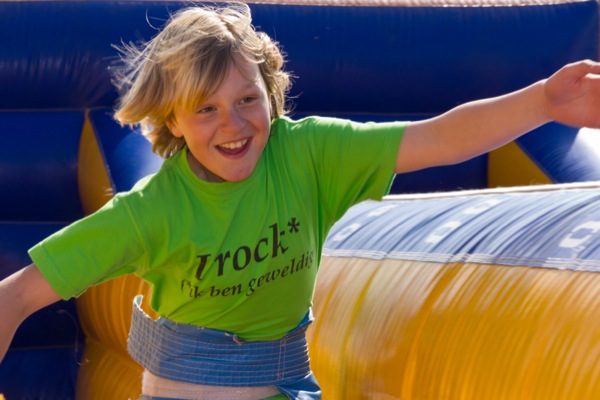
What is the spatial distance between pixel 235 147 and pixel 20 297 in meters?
0.39

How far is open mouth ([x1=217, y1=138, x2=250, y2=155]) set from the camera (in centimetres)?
163

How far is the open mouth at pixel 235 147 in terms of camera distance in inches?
64.0

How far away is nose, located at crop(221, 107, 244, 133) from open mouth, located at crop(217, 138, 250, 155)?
0.03 m

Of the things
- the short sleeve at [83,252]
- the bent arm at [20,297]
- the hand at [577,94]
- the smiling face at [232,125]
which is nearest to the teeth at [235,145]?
the smiling face at [232,125]

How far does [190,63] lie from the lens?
162 cm

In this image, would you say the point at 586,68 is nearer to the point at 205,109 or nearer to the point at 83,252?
the point at 205,109

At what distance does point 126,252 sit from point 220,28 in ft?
1.26

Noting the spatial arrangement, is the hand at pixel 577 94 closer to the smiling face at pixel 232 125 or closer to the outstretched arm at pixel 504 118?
the outstretched arm at pixel 504 118

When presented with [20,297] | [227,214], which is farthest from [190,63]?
[20,297]

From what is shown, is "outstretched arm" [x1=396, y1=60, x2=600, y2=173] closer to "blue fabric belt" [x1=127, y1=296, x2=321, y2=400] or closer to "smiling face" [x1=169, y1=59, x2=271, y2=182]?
"smiling face" [x1=169, y1=59, x2=271, y2=182]

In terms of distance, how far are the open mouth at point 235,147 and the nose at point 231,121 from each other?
3 centimetres

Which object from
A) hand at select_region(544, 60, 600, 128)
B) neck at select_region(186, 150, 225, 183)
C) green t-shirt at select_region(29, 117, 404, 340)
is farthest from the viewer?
neck at select_region(186, 150, 225, 183)

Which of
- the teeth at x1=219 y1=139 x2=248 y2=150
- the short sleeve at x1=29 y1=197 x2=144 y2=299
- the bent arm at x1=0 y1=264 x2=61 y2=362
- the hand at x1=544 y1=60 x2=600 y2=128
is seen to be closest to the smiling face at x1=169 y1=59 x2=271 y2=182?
the teeth at x1=219 y1=139 x2=248 y2=150

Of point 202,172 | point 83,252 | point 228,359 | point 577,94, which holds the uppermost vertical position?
point 577,94
